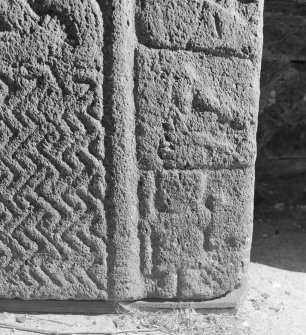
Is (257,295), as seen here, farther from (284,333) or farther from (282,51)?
(282,51)

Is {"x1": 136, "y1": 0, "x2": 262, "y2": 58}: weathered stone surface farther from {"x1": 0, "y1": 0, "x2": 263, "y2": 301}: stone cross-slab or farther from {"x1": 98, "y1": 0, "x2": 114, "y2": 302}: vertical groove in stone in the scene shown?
{"x1": 98, "y1": 0, "x2": 114, "y2": 302}: vertical groove in stone

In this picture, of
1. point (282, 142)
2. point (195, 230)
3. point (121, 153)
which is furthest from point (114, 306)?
point (282, 142)

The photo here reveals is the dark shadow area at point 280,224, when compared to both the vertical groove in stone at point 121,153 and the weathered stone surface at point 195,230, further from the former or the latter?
the vertical groove in stone at point 121,153

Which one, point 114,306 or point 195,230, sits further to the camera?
point 114,306

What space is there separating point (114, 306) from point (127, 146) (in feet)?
2.23

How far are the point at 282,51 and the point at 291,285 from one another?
4.12 ft

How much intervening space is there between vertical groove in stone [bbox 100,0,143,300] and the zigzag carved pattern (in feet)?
0.11

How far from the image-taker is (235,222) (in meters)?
2.28

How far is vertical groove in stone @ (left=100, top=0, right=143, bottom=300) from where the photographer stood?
206 cm

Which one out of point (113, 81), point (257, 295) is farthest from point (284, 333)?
point (113, 81)

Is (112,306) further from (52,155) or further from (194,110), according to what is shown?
(194,110)

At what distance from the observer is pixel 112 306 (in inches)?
94.4

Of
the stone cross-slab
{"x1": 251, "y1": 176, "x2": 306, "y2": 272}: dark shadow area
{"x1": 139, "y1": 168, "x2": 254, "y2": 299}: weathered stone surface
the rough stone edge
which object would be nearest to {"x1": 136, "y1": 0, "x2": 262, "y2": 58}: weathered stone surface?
the stone cross-slab

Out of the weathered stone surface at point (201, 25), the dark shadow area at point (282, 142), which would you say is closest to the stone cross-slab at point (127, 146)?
the weathered stone surface at point (201, 25)
